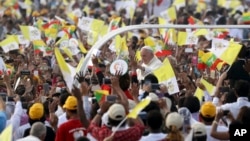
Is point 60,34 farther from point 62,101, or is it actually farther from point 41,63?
point 62,101

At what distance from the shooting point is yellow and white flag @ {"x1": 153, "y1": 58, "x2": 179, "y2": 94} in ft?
53.4

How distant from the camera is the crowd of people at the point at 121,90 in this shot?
13281 mm

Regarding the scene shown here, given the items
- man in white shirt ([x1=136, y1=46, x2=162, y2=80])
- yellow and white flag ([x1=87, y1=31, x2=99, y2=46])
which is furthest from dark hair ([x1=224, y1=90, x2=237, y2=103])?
yellow and white flag ([x1=87, y1=31, x2=99, y2=46])

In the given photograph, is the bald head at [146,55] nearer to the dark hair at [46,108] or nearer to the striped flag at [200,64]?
the striped flag at [200,64]

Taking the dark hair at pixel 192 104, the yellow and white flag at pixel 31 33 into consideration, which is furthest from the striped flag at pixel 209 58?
the yellow and white flag at pixel 31 33

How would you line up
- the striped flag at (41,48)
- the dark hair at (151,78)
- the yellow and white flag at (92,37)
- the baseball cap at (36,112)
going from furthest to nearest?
the yellow and white flag at (92,37) → the striped flag at (41,48) → the dark hair at (151,78) → the baseball cap at (36,112)

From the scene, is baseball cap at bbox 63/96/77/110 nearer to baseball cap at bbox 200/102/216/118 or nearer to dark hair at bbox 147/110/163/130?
dark hair at bbox 147/110/163/130

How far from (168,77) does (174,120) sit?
350 centimetres

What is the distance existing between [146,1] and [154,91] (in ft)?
64.3

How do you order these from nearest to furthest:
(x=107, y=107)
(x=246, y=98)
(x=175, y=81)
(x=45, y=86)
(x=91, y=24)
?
1. (x=107, y=107)
2. (x=246, y=98)
3. (x=175, y=81)
4. (x=45, y=86)
5. (x=91, y=24)

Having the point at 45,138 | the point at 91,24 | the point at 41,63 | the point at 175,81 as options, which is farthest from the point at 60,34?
the point at 45,138

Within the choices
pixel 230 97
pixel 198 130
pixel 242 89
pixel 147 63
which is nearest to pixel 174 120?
pixel 198 130

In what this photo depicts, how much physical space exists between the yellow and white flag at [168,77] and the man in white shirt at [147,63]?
1.15 meters

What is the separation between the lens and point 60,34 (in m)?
25.0
